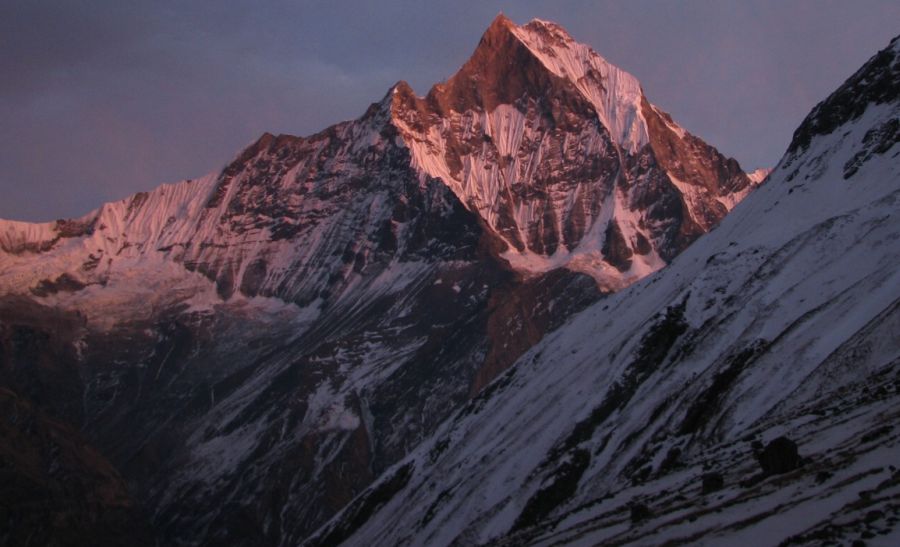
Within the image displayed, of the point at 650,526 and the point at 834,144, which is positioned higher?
the point at 834,144

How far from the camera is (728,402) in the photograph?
354 feet

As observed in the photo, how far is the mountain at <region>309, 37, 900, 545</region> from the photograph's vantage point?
164 feet

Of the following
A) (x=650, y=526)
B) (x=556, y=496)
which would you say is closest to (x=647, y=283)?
(x=556, y=496)

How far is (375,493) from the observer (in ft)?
595

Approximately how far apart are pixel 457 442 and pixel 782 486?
126 metres

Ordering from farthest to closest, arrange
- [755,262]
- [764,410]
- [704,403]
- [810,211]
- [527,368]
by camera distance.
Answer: [527,368], [810,211], [755,262], [704,403], [764,410]

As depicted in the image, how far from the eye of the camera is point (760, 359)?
11444 cm

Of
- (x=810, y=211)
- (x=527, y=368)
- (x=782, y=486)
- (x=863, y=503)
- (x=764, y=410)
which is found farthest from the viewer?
(x=527, y=368)

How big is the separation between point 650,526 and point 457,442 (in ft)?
403

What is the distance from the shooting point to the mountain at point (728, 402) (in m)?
49.9

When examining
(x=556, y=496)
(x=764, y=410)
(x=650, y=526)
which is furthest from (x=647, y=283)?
(x=650, y=526)

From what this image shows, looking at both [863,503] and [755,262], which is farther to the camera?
[755,262]

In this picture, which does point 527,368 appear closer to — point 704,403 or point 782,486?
point 704,403

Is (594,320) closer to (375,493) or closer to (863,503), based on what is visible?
(375,493)
